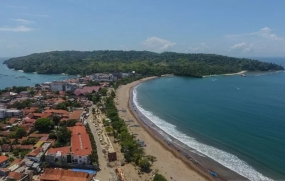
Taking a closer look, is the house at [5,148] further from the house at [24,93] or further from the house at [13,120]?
the house at [24,93]

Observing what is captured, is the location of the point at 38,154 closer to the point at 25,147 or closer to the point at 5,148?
the point at 25,147

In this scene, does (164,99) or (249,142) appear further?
(164,99)

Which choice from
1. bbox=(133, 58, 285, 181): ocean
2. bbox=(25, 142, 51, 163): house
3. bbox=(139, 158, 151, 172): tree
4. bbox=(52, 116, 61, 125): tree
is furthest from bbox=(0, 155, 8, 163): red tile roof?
bbox=(133, 58, 285, 181): ocean

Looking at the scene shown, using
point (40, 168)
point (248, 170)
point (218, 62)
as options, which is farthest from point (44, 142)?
point (218, 62)

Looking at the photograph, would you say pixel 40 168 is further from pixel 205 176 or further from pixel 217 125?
pixel 217 125

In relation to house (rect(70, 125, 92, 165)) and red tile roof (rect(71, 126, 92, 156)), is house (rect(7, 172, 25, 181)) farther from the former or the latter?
red tile roof (rect(71, 126, 92, 156))

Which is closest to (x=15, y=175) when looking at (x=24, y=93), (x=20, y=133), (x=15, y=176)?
(x=15, y=176)
